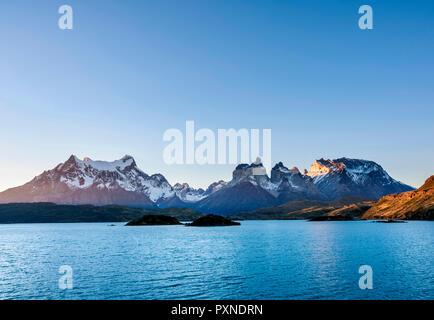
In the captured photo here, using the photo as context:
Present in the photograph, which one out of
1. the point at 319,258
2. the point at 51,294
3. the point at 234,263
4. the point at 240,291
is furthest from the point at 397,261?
the point at 51,294

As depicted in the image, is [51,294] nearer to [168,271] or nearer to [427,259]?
[168,271]

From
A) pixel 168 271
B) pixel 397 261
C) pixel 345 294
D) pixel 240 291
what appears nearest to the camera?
pixel 345 294

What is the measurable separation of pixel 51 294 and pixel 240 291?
1095 inches

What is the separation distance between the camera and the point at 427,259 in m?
82.9

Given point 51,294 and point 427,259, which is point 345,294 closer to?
point 51,294
